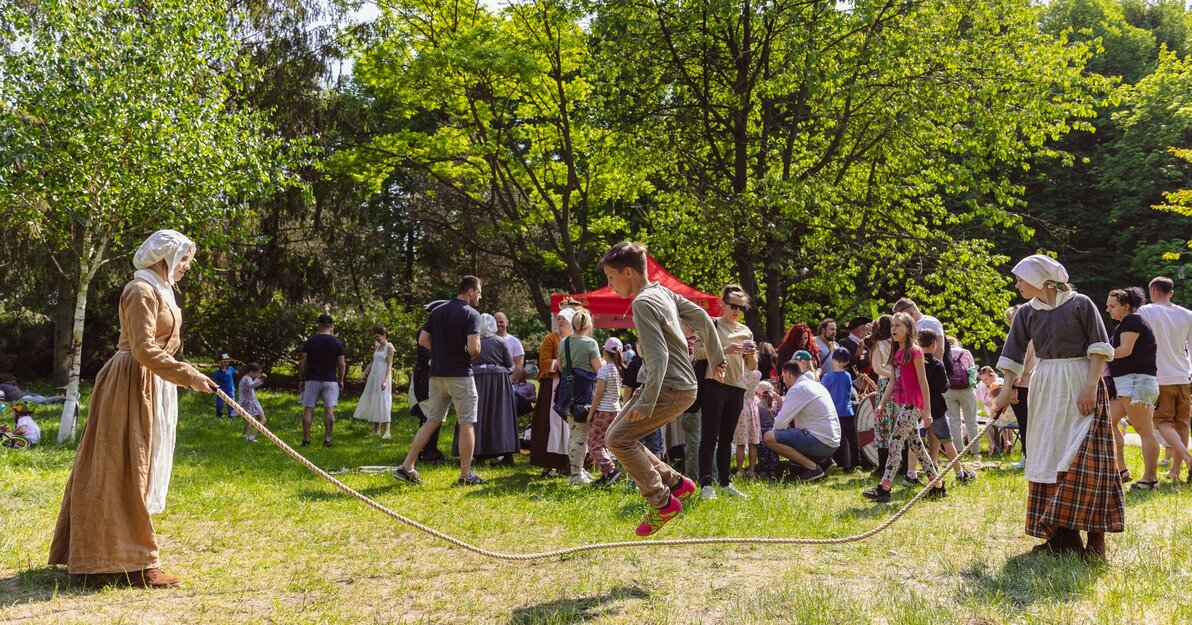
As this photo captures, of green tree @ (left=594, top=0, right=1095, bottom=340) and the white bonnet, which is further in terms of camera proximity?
green tree @ (left=594, top=0, right=1095, bottom=340)

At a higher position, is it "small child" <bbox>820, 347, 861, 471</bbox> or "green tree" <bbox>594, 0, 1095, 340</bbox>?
"green tree" <bbox>594, 0, 1095, 340</bbox>

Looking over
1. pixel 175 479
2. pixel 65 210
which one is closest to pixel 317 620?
pixel 175 479

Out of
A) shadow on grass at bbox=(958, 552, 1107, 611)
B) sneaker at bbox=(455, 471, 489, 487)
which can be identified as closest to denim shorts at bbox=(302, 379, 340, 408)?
sneaker at bbox=(455, 471, 489, 487)

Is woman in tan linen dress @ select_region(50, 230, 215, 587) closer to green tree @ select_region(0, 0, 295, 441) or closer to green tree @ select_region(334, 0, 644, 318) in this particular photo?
green tree @ select_region(0, 0, 295, 441)

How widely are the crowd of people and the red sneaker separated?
1 cm

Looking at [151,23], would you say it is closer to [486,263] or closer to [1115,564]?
[1115,564]

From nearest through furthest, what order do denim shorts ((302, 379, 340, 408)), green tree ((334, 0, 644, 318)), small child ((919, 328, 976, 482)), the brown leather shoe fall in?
the brown leather shoe, small child ((919, 328, 976, 482)), denim shorts ((302, 379, 340, 408)), green tree ((334, 0, 644, 318))

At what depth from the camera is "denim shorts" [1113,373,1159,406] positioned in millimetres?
7912

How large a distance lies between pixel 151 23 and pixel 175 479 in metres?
7.09

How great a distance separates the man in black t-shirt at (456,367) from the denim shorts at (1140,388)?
5857mm

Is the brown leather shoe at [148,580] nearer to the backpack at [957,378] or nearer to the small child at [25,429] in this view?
the backpack at [957,378]

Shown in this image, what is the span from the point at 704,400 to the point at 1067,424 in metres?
3.20

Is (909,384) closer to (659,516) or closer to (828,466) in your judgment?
(828,466)

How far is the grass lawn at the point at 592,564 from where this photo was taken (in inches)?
177
